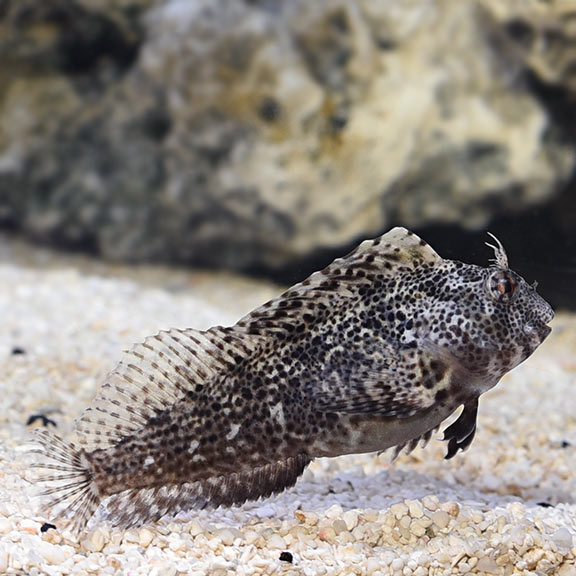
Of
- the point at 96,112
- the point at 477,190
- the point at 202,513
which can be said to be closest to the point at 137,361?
the point at 202,513

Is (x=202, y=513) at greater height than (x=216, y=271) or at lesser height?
greater

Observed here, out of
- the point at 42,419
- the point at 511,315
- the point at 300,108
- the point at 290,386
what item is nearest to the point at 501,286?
the point at 511,315

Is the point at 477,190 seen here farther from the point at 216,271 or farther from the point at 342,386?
the point at 342,386

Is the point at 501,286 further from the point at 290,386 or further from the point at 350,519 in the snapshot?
the point at 350,519

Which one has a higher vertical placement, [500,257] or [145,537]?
[500,257]

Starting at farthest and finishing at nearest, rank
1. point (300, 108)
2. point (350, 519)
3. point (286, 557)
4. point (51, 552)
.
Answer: point (300, 108)
point (350, 519)
point (286, 557)
point (51, 552)

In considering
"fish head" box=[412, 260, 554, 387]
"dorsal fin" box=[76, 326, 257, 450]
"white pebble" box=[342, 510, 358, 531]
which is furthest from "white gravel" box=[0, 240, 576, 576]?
"fish head" box=[412, 260, 554, 387]

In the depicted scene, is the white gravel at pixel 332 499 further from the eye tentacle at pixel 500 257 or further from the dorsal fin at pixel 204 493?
the eye tentacle at pixel 500 257
